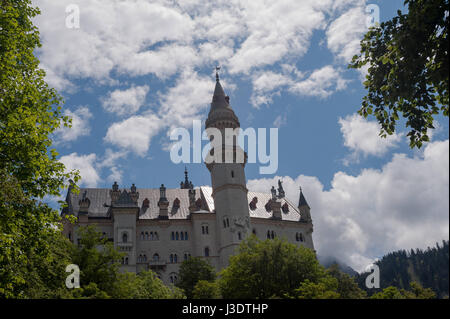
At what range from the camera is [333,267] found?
62.2 m

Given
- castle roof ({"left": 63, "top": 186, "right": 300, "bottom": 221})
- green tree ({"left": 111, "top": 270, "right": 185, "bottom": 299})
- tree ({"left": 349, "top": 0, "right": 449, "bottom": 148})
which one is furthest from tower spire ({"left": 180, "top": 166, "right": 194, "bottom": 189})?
tree ({"left": 349, "top": 0, "right": 449, "bottom": 148})

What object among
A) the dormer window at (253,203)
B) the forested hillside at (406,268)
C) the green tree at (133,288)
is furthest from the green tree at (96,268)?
the forested hillside at (406,268)

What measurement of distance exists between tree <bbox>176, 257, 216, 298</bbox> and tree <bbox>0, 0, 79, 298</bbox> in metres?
33.1

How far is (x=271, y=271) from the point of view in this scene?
3756 cm

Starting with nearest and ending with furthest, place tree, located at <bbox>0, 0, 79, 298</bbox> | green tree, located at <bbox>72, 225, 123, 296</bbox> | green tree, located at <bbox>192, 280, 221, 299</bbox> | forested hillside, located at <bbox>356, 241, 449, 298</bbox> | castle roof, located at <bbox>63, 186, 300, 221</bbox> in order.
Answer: tree, located at <bbox>0, 0, 79, 298</bbox> < green tree, located at <bbox>72, 225, 123, 296</bbox> < green tree, located at <bbox>192, 280, 221, 299</bbox> < castle roof, located at <bbox>63, 186, 300, 221</bbox> < forested hillside, located at <bbox>356, 241, 449, 298</bbox>

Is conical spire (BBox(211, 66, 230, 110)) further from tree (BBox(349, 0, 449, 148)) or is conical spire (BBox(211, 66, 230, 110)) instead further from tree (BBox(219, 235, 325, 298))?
tree (BBox(349, 0, 449, 148))

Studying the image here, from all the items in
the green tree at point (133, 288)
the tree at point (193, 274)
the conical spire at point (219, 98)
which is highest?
the conical spire at point (219, 98)

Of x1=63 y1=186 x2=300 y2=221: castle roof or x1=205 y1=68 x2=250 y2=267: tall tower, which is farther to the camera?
x1=63 y1=186 x2=300 y2=221: castle roof

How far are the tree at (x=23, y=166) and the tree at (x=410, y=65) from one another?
12.8 m

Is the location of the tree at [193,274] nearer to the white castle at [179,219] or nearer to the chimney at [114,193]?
the white castle at [179,219]

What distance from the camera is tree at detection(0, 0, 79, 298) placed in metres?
17.0

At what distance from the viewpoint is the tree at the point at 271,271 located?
36.8m
